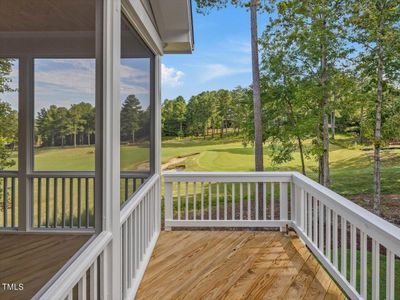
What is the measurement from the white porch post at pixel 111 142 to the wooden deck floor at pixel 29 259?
518 mm

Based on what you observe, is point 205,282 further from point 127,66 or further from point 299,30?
point 299,30

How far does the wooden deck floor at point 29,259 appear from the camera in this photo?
100cm

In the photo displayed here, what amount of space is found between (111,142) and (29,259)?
0.95m

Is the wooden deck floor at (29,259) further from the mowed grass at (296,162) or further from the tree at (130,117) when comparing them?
the mowed grass at (296,162)

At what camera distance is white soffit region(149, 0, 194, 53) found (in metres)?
3.70

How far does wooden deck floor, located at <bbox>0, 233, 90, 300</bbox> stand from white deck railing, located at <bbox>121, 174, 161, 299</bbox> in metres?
0.96

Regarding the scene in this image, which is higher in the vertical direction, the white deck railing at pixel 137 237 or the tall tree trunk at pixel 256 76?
the tall tree trunk at pixel 256 76

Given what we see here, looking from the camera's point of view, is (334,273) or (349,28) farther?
(349,28)

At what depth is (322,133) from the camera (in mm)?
8203

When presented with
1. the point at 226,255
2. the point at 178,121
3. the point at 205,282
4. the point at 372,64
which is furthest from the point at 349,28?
the point at 205,282

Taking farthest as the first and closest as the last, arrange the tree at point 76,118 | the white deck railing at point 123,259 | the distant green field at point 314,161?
the distant green field at point 314,161 → the tree at point 76,118 → the white deck railing at point 123,259

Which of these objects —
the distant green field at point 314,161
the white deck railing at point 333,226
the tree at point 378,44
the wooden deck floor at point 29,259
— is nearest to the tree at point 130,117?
the wooden deck floor at point 29,259

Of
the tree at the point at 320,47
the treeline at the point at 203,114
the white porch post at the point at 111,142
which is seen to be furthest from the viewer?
the treeline at the point at 203,114

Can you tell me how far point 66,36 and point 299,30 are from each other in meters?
7.86
